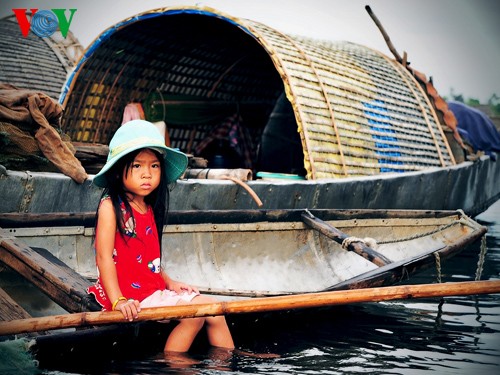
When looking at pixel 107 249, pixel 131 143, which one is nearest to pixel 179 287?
pixel 107 249

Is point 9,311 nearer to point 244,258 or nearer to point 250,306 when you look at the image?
point 250,306

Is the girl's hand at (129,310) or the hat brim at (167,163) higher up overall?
the hat brim at (167,163)

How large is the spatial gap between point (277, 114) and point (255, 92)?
75.0 inches

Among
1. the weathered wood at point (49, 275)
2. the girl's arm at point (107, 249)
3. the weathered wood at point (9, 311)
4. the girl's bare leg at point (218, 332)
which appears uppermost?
the girl's arm at point (107, 249)

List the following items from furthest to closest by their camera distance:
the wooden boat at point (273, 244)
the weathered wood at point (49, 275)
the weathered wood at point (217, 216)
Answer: the wooden boat at point (273, 244), the weathered wood at point (217, 216), the weathered wood at point (49, 275)

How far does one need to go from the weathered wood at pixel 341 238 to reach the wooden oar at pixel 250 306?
115 cm

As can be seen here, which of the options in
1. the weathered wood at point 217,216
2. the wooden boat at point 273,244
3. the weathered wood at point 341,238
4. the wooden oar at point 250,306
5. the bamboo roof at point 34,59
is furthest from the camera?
the bamboo roof at point 34,59

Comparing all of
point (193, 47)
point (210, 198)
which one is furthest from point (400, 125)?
point (210, 198)

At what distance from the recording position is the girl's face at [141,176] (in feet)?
10.7

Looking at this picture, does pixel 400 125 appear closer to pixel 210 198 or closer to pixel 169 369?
pixel 210 198

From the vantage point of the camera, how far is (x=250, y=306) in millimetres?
3051

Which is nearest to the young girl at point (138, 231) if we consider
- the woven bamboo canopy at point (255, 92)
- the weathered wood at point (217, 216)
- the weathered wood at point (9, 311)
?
the weathered wood at point (9, 311)

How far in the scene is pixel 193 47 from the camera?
9023mm

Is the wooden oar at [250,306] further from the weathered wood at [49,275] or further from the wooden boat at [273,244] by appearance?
the wooden boat at [273,244]
